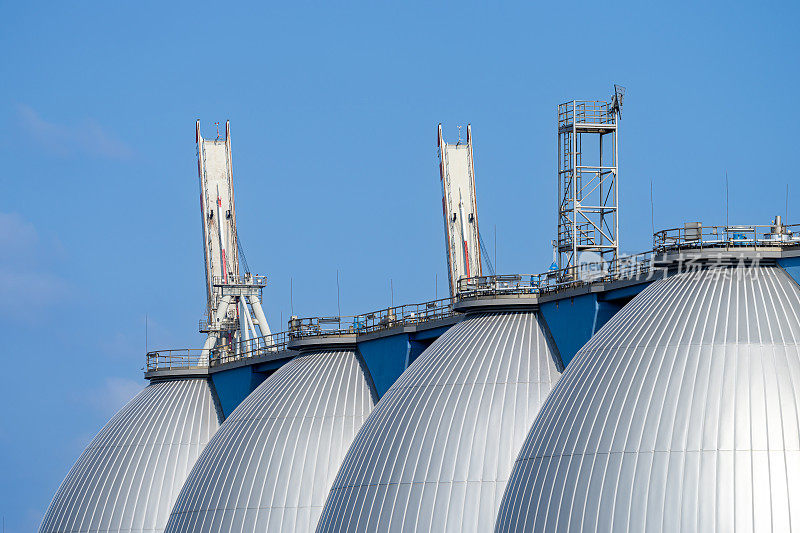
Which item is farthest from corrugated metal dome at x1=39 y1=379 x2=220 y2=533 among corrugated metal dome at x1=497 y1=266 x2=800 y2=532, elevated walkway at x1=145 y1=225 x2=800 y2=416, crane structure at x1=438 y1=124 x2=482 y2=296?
corrugated metal dome at x1=497 y1=266 x2=800 y2=532

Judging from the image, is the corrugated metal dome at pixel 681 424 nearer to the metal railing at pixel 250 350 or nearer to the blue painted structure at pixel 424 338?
the blue painted structure at pixel 424 338

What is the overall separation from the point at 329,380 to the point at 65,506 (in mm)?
18961

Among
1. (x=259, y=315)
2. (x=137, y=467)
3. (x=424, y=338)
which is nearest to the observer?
(x=424, y=338)

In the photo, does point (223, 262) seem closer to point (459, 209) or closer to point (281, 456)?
point (459, 209)

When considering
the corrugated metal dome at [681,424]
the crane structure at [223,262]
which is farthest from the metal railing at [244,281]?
the corrugated metal dome at [681,424]

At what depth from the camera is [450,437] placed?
53844 mm

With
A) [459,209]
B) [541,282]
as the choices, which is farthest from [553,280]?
[459,209]

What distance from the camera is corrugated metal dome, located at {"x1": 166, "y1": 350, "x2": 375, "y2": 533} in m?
64.1

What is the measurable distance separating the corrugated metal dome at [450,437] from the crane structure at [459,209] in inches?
1456

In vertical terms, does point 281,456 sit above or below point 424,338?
below

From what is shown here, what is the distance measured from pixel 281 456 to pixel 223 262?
35.1m

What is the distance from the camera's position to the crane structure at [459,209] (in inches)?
3755

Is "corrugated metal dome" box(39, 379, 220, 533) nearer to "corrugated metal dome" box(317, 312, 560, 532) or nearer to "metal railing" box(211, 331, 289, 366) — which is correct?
"metal railing" box(211, 331, 289, 366)

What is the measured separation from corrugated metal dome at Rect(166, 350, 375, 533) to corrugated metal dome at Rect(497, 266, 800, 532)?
19276 millimetres
